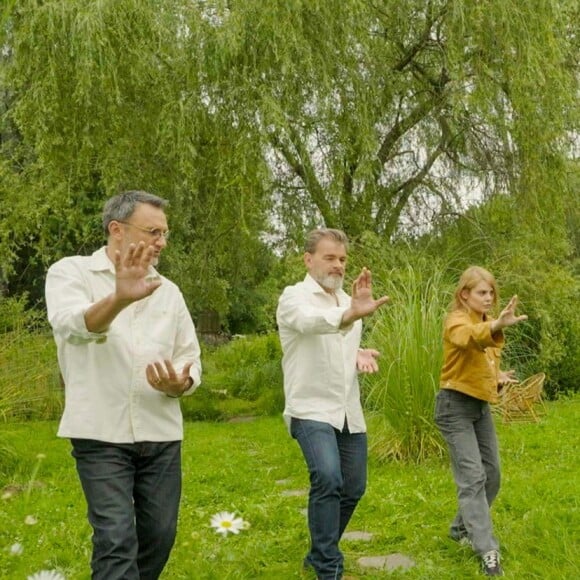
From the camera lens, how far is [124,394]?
9.86 ft

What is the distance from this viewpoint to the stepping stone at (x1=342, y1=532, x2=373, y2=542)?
16.8ft

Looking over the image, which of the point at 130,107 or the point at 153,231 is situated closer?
the point at 153,231

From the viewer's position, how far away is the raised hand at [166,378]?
2.94 meters

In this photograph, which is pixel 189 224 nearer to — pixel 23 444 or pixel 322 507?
pixel 23 444

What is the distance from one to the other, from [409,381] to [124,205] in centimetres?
475

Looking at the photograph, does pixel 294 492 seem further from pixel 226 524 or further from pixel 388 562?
→ pixel 226 524

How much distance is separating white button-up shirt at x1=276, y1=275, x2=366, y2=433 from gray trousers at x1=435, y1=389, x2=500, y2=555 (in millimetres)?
596

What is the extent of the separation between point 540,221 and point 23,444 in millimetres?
6658

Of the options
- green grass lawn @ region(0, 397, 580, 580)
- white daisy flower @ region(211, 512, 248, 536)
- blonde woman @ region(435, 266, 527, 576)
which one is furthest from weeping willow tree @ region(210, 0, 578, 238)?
white daisy flower @ region(211, 512, 248, 536)

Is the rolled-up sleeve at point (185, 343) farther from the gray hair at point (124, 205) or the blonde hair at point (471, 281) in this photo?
the blonde hair at point (471, 281)

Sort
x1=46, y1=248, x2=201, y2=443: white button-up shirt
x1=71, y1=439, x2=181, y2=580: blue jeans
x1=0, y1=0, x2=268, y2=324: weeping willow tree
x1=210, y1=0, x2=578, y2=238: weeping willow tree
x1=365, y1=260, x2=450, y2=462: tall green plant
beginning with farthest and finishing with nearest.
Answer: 1. x1=210, y1=0, x2=578, y2=238: weeping willow tree
2. x1=0, y1=0, x2=268, y2=324: weeping willow tree
3. x1=365, y1=260, x2=450, y2=462: tall green plant
4. x1=46, y1=248, x2=201, y2=443: white button-up shirt
5. x1=71, y1=439, x2=181, y2=580: blue jeans

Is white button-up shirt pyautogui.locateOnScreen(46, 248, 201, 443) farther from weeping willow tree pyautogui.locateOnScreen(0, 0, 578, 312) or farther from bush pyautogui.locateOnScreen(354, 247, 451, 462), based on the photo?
weeping willow tree pyautogui.locateOnScreen(0, 0, 578, 312)

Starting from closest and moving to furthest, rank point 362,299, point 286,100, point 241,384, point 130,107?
point 362,299 → point 286,100 → point 130,107 → point 241,384

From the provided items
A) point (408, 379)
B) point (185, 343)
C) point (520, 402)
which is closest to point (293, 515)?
point (408, 379)
